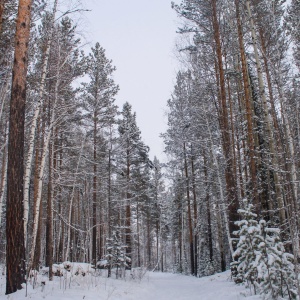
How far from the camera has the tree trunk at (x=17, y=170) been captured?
5766 millimetres

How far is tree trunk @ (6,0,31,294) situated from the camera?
227 inches

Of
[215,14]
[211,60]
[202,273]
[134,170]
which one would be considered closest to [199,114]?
[211,60]

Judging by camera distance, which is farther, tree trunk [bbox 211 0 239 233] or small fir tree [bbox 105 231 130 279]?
small fir tree [bbox 105 231 130 279]

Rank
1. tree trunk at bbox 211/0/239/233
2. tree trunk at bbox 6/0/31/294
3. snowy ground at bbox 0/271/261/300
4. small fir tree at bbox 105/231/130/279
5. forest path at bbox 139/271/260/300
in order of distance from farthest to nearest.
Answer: small fir tree at bbox 105/231/130/279 → tree trunk at bbox 211/0/239/233 → forest path at bbox 139/271/260/300 → snowy ground at bbox 0/271/261/300 → tree trunk at bbox 6/0/31/294

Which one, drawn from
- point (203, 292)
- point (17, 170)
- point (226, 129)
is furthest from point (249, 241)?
point (17, 170)

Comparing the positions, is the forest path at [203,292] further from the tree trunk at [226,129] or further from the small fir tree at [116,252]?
the small fir tree at [116,252]

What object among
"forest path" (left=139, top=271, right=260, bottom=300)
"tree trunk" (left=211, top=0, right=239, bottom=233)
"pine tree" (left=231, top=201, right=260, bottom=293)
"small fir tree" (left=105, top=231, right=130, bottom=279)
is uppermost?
"tree trunk" (left=211, top=0, right=239, bottom=233)

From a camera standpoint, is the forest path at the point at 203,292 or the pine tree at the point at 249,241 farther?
the forest path at the point at 203,292

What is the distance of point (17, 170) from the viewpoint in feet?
20.3

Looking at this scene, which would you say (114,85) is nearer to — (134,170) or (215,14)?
(134,170)

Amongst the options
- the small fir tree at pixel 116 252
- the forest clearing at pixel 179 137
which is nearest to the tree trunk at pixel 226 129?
the forest clearing at pixel 179 137

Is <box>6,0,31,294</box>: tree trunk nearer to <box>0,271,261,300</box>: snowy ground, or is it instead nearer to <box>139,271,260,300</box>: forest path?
<box>0,271,261,300</box>: snowy ground

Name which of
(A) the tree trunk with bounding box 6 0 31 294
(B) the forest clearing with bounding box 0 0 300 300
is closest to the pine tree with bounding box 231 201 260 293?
(B) the forest clearing with bounding box 0 0 300 300

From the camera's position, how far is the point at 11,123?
6371mm
